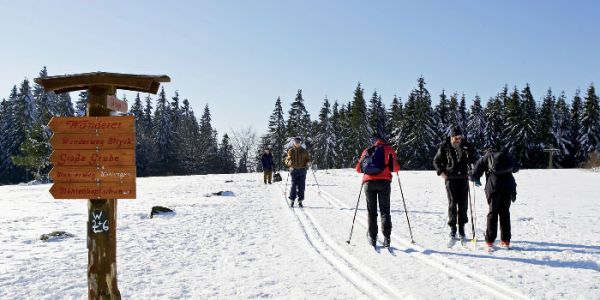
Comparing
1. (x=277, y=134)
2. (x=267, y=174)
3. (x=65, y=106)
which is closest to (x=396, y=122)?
(x=277, y=134)

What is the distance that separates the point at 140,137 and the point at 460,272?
64.2 metres

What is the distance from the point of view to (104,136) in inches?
171

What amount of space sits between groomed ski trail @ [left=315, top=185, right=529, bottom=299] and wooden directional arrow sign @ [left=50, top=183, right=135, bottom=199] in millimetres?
4140

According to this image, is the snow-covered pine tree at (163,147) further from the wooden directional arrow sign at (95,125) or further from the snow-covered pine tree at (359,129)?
the wooden directional arrow sign at (95,125)

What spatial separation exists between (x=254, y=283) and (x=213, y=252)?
1912mm

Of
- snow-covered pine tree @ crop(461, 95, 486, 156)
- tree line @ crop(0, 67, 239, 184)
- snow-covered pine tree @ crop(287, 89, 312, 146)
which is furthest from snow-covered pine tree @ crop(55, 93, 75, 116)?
snow-covered pine tree @ crop(461, 95, 486, 156)

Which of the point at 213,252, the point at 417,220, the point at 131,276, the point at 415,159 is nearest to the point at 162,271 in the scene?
the point at 131,276

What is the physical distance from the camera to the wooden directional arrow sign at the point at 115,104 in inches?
178

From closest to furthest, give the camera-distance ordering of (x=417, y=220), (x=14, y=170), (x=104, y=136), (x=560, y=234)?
(x=104, y=136), (x=560, y=234), (x=417, y=220), (x=14, y=170)

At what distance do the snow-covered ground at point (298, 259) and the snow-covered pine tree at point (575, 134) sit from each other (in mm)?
53476

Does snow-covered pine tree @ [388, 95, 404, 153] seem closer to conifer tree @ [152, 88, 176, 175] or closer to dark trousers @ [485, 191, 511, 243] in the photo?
conifer tree @ [152, 88, 176, 175]

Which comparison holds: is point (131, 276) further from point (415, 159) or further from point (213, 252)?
point (415, 159)

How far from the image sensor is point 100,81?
442 cm

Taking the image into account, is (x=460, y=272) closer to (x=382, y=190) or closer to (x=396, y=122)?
(x=382, y=190)
